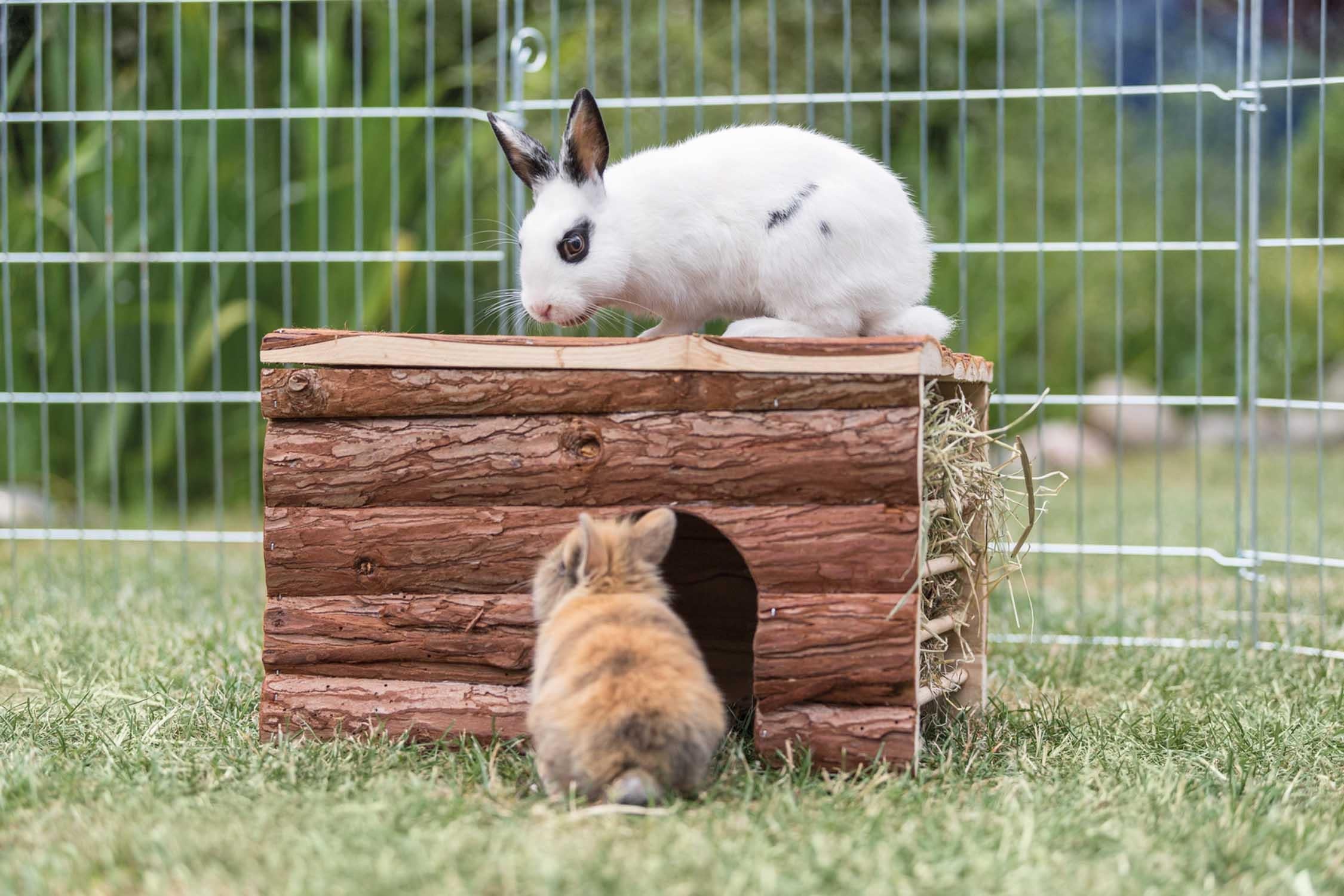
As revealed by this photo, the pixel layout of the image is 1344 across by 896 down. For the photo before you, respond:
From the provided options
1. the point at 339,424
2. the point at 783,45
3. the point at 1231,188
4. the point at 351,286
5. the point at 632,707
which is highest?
the point at 783,45

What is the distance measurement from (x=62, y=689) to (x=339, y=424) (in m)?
1.04

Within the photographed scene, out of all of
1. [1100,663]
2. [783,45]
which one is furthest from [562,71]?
[1100,663]

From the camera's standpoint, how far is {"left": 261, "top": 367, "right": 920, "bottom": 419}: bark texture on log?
7.97ft

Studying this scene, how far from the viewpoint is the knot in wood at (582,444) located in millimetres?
2518

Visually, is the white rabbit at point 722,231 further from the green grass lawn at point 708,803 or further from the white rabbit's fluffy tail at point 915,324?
the green grass lawn at point 708,803

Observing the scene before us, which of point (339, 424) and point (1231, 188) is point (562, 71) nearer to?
point (339, 424)

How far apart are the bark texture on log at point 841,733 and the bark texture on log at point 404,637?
0.48 meters

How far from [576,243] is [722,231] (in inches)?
11.0

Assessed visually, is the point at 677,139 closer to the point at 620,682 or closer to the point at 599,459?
the point at 599,459

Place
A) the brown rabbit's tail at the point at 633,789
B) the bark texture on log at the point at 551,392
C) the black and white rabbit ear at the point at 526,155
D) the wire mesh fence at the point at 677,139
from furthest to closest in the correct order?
the wire mesh fence at the point at 677,139 → the black and white rabbit ear at the point at 526,155 → the bark texture on log at the point at 551,392 → the brown rabbit's tail at the point at 633,789

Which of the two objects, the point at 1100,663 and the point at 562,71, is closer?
the point at 1100,663

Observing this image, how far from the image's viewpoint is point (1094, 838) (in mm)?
2049

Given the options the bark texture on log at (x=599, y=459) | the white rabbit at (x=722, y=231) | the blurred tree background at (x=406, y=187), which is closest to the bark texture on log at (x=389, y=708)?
the bark texture on log at (x=599, y=459)

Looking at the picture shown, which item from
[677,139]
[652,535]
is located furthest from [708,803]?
[677,139]
